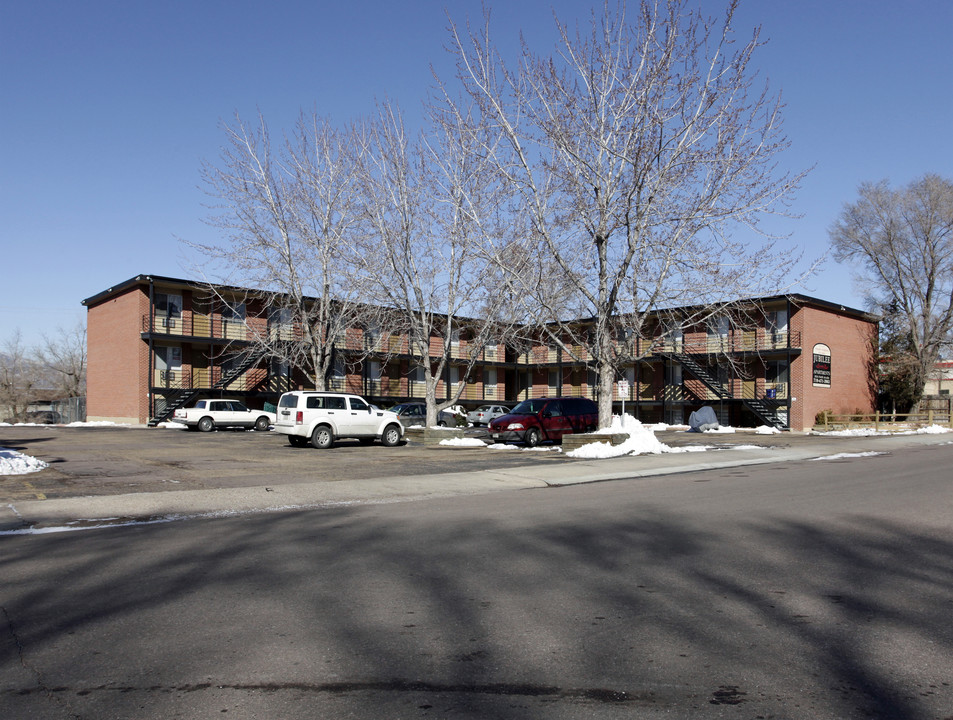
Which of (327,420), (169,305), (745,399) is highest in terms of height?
(169,305)

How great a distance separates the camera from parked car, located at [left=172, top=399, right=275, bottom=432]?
124 ft

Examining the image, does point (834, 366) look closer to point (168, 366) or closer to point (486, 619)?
point (168, 366)

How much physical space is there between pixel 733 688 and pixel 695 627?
1052 millimetres

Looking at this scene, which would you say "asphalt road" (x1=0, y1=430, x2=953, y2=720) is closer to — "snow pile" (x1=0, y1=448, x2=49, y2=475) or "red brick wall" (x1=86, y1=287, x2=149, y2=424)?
"snow pile" (x1=0, y1=448, x2=49, y2=475)

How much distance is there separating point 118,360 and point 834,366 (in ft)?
140

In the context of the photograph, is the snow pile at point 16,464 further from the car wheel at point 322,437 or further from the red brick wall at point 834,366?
the red brick wall at point 834,366

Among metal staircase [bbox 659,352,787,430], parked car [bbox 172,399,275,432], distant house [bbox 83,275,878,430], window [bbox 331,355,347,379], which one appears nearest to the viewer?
parked car [bbox 172,399,275,432]

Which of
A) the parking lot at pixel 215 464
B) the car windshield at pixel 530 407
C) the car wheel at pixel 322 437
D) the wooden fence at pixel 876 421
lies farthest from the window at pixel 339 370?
the wooden fence at pixel 876 421

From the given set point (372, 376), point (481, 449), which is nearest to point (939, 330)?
point (372, 376)

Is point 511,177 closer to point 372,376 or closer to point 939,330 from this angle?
point 372,376

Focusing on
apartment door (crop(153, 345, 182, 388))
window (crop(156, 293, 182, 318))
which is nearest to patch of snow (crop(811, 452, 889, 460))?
apartment door (crop(153, 345, 182, 388))

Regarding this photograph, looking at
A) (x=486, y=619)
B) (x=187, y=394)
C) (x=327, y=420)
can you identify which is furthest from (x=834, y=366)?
(x=486, y=619)

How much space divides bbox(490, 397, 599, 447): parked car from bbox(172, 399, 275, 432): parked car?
17.1 metres

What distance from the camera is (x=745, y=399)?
44.6 m
